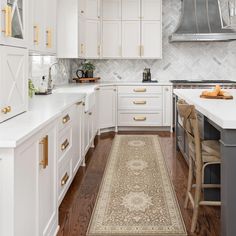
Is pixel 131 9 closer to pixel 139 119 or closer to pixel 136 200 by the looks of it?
pixel 139 119

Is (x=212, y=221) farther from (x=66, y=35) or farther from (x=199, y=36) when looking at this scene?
(x=199, y=36)

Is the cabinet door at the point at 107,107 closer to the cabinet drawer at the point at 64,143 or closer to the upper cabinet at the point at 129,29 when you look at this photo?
the upper cabinet at the point at 129,29

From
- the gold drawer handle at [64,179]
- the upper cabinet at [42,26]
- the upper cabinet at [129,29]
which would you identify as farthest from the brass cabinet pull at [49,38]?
the upper cabinet at [129,29]

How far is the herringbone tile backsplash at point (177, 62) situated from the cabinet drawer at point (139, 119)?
911 mm

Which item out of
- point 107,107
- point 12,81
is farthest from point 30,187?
point 107,107

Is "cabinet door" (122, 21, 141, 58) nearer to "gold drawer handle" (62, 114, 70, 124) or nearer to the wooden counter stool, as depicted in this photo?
"gold drawer handle" (62, 114, 70, 124)

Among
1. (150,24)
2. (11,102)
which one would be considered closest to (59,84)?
(150,24)

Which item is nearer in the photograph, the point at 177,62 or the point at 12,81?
the point at 12,81

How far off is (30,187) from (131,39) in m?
5.10

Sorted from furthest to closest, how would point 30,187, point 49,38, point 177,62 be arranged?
point 177,62, point 49,38, point 30,187

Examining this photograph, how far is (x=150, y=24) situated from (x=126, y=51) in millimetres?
655

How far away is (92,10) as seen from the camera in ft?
19.7

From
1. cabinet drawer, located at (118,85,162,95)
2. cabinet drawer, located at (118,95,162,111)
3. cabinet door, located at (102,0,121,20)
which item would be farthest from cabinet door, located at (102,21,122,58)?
cabinet drawer, located at (118,95,162,111)

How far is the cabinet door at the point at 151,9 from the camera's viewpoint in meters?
6.40
